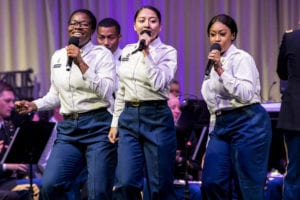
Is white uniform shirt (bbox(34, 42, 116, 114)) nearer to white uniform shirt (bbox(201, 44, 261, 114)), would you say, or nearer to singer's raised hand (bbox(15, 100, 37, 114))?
singer's raised hand (bbox(15, 100, 37, 114))

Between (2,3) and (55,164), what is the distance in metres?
6.13

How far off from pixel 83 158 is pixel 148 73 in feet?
3.09

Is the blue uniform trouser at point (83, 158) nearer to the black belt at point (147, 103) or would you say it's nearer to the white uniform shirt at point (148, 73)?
the white uniform shirt at point (148, 73)

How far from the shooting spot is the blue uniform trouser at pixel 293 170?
15.5 feet

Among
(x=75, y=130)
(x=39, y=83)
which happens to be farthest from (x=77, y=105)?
(x=39, y=83)

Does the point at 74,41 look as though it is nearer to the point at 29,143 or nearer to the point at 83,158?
the point at 83,158

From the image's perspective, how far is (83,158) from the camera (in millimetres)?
4977

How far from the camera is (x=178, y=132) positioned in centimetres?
623

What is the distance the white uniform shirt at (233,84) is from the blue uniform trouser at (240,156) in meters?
0.09

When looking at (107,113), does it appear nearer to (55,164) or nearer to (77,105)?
(77,105)

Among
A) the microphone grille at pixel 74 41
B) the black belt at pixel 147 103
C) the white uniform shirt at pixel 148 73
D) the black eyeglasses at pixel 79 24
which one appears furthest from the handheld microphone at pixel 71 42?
the black belt at pixel 147 103

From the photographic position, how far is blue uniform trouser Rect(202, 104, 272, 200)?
15.8ft

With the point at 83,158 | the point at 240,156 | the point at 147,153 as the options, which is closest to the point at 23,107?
the point at 83,158

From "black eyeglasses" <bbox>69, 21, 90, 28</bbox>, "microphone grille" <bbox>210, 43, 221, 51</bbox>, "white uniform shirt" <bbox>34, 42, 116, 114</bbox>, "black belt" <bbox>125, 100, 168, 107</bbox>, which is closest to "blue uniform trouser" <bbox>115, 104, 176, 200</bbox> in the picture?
"black belt" <bbox>125, 100, 168, 107</bbox>
